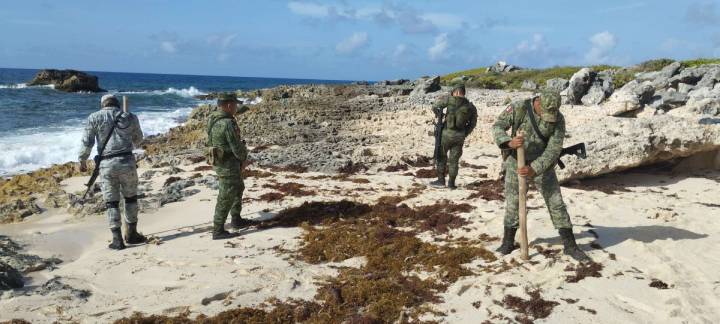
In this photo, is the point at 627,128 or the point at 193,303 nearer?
the point at 193,303

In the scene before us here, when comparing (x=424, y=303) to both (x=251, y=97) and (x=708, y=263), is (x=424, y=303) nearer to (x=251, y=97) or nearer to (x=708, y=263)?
(x=708, y=263)

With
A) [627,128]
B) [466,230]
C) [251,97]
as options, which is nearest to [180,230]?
[466,230]

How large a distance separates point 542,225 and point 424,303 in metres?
3.06

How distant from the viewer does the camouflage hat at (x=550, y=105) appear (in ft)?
19.4

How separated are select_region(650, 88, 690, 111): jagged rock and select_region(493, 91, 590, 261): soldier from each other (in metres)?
15.4

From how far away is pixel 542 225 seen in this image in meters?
7.55

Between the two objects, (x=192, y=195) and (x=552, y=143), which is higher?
(x=552, y=143)

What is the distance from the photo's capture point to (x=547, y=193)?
6.25m

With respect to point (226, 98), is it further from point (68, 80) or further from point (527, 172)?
point (68, 80)

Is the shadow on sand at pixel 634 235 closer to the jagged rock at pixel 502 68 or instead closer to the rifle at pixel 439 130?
the rifle at pixel 439 130

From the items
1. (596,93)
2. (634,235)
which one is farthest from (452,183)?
(596,93)

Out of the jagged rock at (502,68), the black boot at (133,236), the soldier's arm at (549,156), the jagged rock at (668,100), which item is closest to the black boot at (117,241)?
the black boot at (133,236)

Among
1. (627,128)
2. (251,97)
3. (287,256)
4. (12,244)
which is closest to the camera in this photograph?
(287,256)

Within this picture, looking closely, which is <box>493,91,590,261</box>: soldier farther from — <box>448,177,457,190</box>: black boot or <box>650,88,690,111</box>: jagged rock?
<box>650,88,690,111</box>: jagged rock
